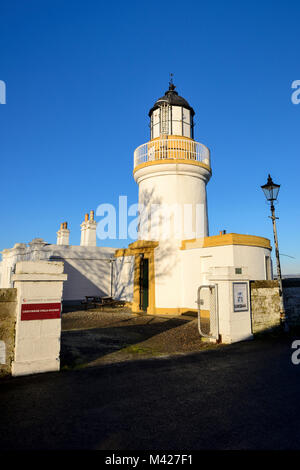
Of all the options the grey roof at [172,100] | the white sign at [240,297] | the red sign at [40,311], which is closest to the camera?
the red sign at [40,311]

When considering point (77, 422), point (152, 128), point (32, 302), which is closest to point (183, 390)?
point (77, 422)

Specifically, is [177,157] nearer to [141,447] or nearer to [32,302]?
[32,302]

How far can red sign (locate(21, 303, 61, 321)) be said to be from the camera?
5.68 meters

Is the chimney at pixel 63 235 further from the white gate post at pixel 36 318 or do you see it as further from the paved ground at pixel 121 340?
the white gate post at pixel 36 318

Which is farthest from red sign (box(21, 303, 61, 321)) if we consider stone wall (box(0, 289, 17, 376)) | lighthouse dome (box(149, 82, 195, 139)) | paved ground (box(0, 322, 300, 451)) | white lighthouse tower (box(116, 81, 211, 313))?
lighthouse dome (box(149, 82, 195, 139))

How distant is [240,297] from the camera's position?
30.4 feet

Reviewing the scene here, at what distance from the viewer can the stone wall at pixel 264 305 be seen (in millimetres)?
9847

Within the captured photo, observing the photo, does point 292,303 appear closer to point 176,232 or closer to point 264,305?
point 264,305

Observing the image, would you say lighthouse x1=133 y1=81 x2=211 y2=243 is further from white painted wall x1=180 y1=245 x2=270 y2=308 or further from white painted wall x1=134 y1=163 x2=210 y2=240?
white painted wall x1=180 y1=245 x2=270 y2=308

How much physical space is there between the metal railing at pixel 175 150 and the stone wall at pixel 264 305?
8834mm

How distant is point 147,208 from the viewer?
672 inches

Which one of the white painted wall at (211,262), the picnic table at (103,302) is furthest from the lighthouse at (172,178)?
the picnic table at (103,302)

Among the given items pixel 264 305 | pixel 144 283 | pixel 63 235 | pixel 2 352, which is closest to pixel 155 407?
pixel 2 352

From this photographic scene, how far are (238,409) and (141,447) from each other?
64.2 inches
